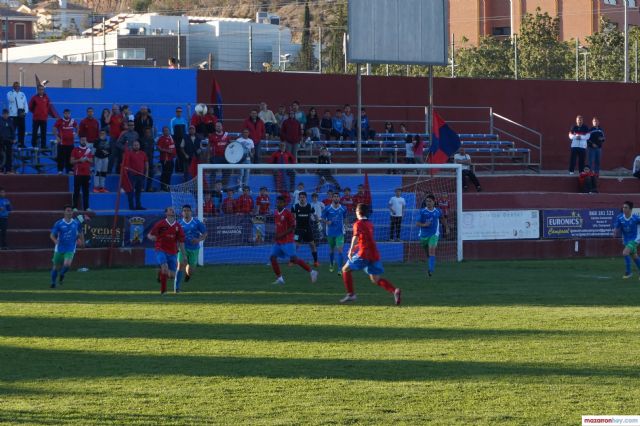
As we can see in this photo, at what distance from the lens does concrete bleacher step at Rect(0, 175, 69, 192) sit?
97.7 feet

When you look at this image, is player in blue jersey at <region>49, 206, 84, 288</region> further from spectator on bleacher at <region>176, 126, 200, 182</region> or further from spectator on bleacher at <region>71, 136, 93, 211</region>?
spectator on bleacher at <region>176, 126, 200, 182</region>

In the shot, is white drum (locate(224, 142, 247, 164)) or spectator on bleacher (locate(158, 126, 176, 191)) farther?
spectator on bleacher (locate(158, 126, 176, 191))

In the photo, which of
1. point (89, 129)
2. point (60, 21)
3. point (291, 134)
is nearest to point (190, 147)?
point (89, 129)

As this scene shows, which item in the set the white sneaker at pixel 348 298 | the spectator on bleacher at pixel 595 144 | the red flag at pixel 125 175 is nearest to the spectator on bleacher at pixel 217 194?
the red flag at pixel 125 175

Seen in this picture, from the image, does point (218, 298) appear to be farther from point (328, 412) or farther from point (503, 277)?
point (328, 412)

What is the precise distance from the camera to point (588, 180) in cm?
3431

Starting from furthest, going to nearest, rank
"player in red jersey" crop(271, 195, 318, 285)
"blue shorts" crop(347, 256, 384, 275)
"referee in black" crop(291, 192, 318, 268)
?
"referee in black" crop(291, 192, 318, 268)
"player in red jersey" crop(271, 195, 318, 285)
"blue shorts" crop(347, 256, 384, 275)

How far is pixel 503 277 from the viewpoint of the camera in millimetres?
24062

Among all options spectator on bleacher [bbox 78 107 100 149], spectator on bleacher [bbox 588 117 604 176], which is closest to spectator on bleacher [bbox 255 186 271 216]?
spectator on bleacher [bbox 78 107 100 149]

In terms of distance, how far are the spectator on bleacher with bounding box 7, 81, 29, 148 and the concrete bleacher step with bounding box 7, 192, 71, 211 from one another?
7.22 feet

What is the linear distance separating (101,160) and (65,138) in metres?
1.20

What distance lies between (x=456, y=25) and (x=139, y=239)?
61.0 metres

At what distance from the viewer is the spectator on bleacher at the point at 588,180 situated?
1346 inches

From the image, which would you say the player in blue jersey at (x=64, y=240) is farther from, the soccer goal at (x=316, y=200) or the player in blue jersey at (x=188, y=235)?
the soccer goal at (x=316, y=200)
